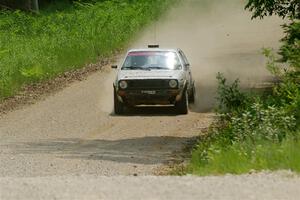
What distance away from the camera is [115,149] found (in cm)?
1753

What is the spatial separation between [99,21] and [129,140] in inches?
917

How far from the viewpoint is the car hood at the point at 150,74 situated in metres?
23.4

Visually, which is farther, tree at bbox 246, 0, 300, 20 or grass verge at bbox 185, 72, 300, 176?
tree at bbox 246, 0, 300, 20

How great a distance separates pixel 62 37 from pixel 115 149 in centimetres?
1895

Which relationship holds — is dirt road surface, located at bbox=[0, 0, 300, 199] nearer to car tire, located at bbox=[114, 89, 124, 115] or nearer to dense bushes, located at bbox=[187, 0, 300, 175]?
car tire, located at bbox=[114, 89, 124, 115]

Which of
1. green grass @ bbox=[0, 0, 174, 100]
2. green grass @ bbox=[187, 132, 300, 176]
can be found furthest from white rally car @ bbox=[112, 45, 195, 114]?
green grass @ bbox=[187, 132, 300, 176]

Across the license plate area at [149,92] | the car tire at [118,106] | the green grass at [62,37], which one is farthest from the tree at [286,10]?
the green grass at [62,37]

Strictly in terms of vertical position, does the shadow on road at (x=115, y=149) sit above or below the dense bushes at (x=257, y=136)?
below

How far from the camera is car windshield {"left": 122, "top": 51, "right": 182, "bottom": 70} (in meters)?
24.1

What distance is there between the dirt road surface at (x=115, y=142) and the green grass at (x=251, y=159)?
0.78 m

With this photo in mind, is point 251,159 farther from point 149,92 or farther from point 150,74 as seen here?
point 150,74

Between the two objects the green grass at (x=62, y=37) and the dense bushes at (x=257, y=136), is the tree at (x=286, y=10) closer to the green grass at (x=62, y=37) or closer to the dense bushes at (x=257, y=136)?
the dense bushes at (x=257, y=136)

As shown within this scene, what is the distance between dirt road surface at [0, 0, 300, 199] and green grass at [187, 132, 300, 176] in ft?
2.57

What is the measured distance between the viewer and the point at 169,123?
70.5ft
